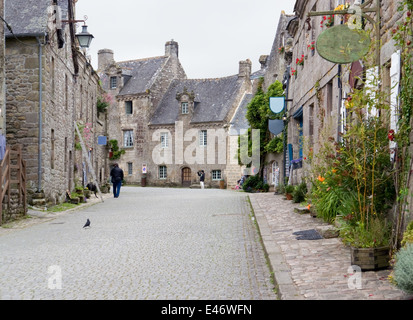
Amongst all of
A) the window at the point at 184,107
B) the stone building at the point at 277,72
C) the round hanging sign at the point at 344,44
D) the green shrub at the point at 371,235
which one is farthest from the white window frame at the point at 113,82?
the green shrub at the point at 371,235

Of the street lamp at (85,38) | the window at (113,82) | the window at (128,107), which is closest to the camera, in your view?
the street lamp at (85,38)

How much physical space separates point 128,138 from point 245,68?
12.3 metres

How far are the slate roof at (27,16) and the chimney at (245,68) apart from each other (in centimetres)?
3015

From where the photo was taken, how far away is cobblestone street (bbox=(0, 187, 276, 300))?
5.76 m

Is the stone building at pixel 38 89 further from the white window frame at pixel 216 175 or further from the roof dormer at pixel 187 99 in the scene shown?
the roof dormer at pixel 187 99

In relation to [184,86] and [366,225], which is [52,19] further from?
[184,86]

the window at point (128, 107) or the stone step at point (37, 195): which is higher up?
the window at point (128, 107)

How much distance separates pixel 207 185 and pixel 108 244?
120 ft

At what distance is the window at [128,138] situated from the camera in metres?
49.8

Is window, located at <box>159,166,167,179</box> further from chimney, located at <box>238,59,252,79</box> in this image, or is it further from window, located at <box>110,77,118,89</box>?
chimney, located at <box>238,59,252,79</box>

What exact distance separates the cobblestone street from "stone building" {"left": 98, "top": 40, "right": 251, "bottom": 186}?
108ft

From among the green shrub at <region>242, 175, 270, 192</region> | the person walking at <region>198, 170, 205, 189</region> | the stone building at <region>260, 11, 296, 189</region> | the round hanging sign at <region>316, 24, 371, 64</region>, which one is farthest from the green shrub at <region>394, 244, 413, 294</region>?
the person walking at <region>198, 170, 205, 189</region>

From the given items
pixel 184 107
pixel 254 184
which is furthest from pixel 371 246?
pixel 184 107
